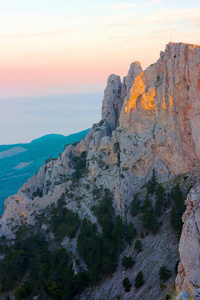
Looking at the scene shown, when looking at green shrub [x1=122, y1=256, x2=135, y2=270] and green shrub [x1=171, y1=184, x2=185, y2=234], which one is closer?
green shrub [x1=171, y1=184, x2=185, y2=234]

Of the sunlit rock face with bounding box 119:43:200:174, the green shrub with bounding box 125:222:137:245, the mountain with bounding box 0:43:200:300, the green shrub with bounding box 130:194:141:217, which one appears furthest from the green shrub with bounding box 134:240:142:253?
the sunlit rock face with bounding box 119:43:200:174

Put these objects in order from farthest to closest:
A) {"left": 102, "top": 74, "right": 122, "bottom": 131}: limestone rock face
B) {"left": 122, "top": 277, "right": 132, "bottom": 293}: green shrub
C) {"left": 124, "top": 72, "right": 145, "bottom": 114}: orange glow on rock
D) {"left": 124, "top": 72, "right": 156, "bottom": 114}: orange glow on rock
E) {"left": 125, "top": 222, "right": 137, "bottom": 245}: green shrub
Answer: {"left": 102, "top": 74, "right": 122, "bottom": 131}: limestone rock face < {"left": 124, "top": 72, "right": 145, "bottom": 114}: orange glow on rock < {"left": 124, "top": 72, "right": 156, "bottom": 114}: orange glow on rock < {"left": 125, "top": 222, "right": 137, "bottom": 245}: green shrub < {"left": 122, "top": 277, "right": 132, "bottom": 293}: green shrub

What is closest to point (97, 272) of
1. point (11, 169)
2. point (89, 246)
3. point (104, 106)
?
point (89, 246)

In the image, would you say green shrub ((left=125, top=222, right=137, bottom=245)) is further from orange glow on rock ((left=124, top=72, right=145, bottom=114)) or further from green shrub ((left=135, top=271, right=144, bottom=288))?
orange glow on rock ((left=124, top=72, right=145, bottom=114))

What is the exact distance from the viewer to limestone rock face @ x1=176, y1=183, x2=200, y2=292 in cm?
2364

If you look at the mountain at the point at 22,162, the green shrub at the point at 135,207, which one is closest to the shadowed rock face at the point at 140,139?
the green shrub at the point at 135,207

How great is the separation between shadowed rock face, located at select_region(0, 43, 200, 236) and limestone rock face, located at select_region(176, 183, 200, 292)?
76.7 feet

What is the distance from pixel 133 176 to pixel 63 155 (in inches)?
818

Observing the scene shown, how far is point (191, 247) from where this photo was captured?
24578 mm

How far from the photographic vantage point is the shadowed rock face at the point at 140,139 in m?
48.9

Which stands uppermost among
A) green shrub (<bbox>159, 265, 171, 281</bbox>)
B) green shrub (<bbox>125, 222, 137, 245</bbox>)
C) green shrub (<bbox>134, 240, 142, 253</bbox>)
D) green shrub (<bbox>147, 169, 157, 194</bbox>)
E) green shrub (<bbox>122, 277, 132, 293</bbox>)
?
green shrub (<bbox>147, 169, 157, 194</bbox>)

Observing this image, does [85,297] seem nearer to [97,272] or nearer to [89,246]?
[97,272]

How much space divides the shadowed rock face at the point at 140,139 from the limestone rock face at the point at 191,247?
76.7 ft

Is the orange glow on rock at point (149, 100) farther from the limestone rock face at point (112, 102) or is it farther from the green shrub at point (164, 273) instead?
the green shrub at point (164, 273)
